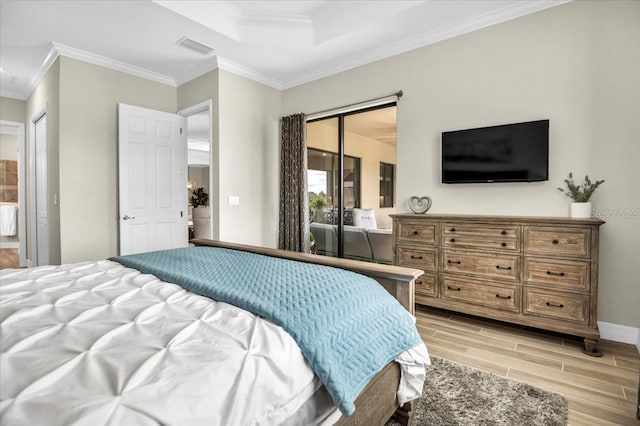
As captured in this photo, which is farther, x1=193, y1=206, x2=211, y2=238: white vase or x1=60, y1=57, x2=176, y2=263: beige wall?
x1=193, y1=206, x2=211, y2=238: white vase

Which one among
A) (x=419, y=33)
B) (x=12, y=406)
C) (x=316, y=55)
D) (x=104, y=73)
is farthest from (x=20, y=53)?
(x=12, y=406)

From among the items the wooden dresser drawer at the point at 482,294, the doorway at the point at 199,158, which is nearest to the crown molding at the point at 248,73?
the doorway at the point at 199,158

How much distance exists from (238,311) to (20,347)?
59 centimetres

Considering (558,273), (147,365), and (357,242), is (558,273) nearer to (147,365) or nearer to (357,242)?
(357,242)

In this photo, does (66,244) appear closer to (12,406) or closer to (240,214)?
(240,214)

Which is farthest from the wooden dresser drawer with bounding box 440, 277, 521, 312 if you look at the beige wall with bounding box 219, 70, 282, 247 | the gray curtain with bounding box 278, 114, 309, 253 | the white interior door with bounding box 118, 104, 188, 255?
the white interior door with bounding box 118, 104, 188, 255

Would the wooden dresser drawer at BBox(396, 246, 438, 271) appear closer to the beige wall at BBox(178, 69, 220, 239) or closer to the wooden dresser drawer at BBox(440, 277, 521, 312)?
the wooden dresser drawer at BBox(440, 277, 521, 312)

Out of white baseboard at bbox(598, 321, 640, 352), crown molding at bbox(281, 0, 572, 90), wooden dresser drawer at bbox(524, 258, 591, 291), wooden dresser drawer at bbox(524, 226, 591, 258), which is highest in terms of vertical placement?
crown molding at bbox(281, 0, 572, 90)

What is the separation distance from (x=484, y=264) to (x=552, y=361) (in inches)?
32.5

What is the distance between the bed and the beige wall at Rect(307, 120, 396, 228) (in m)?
2.39

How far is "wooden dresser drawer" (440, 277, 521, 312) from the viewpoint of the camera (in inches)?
107

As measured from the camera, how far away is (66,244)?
12.0 ft

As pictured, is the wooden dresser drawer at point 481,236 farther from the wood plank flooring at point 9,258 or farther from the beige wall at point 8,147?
the beige wall at point 8,147

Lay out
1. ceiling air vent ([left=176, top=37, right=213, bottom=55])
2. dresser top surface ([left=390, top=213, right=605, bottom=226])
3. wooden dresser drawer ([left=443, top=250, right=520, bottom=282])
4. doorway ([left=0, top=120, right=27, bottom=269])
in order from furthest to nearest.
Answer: doorway ([left=0, top=120, right=27, bottom=269]) → ceiling air vent ([left=176, top=37, right=213, bottom=55]) → wooden dresser drawer ([left=443, top=250, right=520, bottom=282]) → dresser top surface ([left=390, top=213, right=605, bottom=226])
